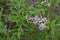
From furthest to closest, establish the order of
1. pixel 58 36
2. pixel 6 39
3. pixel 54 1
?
pixel 58 36
pixel 6 39
pixel 54 1

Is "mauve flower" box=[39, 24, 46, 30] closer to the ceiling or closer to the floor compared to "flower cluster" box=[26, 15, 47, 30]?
closer to the floor

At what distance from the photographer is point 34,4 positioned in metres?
1.83

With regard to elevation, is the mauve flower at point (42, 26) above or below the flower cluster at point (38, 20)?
below

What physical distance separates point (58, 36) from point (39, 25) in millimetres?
295

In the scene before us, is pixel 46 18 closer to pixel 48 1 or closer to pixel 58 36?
pixel 48 1

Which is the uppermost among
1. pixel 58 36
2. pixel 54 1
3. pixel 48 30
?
pixel 54 1

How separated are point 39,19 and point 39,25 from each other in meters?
0.05

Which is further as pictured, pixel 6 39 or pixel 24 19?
pixel 6 39

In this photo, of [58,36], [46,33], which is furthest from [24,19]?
[58,36]

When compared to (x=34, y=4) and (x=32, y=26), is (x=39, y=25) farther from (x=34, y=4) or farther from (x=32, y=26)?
(x=34, y=4)

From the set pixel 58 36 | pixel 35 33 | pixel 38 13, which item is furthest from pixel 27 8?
pixel 58 36

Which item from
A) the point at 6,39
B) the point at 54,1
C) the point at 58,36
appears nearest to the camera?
the point at 54,1

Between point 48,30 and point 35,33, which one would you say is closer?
point 48,30

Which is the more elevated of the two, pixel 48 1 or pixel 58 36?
pixel 48 1
